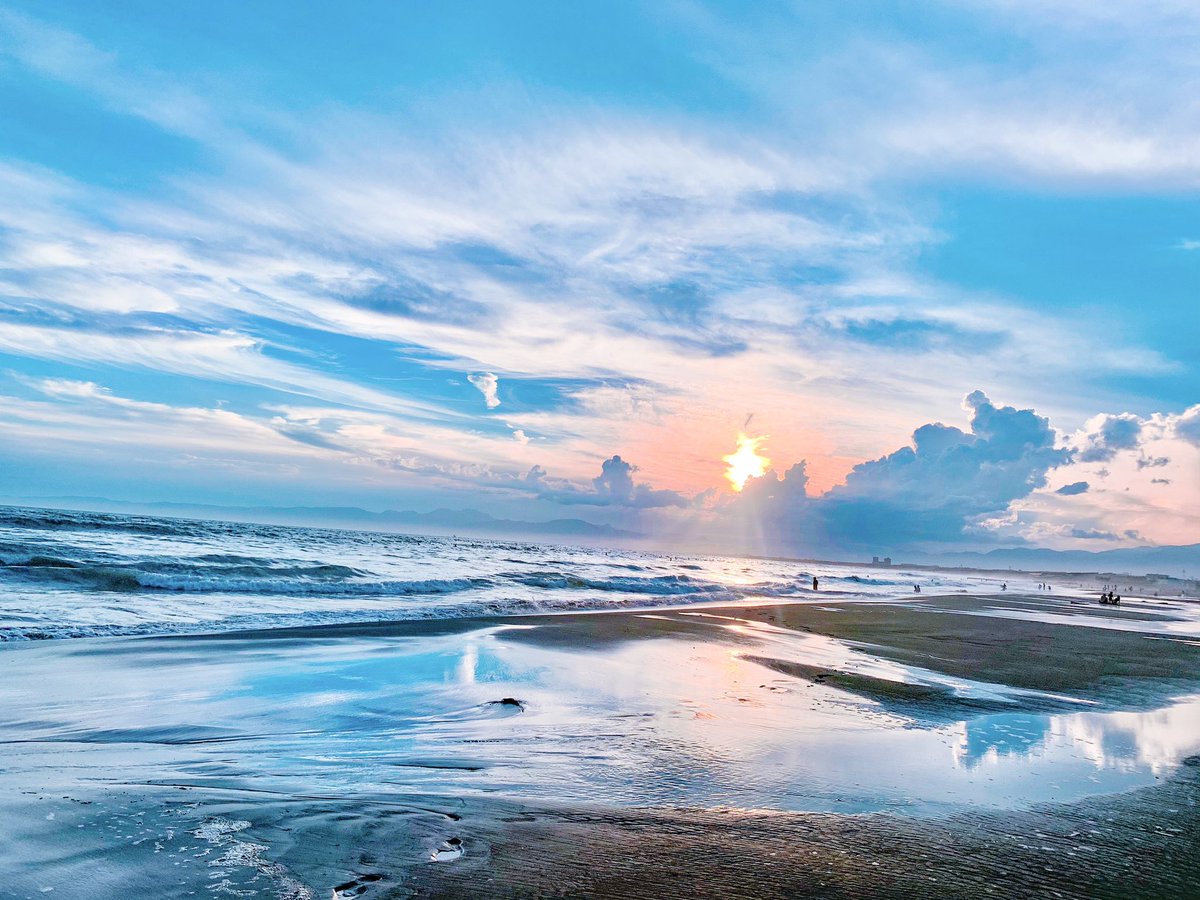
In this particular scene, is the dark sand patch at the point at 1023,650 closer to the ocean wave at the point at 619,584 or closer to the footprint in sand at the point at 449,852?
the ocean wave at the point at 619,584

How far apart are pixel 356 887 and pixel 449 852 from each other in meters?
0.72

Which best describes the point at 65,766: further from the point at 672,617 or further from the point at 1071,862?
the point at 672,617

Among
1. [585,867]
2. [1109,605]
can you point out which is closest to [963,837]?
[585,867]

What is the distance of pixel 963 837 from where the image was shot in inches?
215

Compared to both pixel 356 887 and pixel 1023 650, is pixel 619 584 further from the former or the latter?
pixel 356 887

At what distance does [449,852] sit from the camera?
4.75 metres

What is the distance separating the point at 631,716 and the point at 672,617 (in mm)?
18152

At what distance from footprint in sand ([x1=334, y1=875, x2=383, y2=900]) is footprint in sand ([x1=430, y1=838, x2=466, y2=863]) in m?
0.42

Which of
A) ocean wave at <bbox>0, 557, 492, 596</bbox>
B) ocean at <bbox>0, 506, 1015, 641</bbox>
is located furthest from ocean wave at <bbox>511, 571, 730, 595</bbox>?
ocean wave at <bbox>0, 557, 492, 596</bbox>

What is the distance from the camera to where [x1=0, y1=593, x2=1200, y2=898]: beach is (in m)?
4.55

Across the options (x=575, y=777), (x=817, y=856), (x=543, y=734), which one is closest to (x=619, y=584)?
(x=543, y=734)

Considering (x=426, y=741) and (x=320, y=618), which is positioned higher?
(x=426, y=741)

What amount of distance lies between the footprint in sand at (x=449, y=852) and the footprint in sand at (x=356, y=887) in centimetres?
42

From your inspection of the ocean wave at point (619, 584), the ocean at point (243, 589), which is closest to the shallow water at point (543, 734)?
the ocean at point (243, 589)
